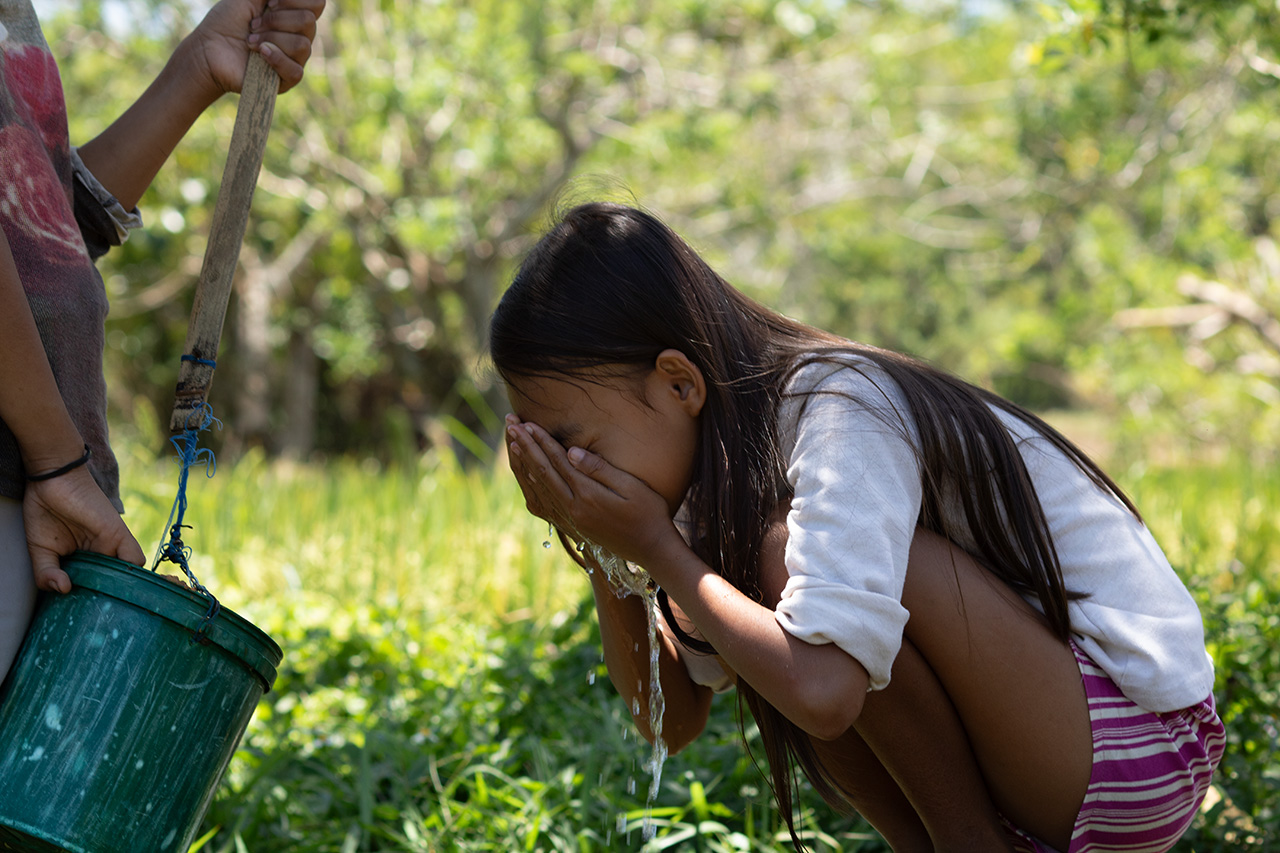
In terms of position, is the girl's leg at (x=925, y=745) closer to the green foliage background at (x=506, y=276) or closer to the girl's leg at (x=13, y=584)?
the green foliage background at (x=506, y=276)

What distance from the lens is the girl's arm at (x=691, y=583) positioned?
136 centimetres

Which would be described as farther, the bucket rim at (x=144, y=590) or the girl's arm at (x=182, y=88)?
the girl's arm at (x=182, y=88)

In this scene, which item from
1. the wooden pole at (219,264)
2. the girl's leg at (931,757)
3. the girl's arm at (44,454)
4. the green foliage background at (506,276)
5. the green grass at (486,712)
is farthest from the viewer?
the green foliage background at (506,276)

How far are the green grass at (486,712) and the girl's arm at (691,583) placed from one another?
0.47 metres

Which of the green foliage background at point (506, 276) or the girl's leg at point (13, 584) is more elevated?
the green foliage background at point (506, 276)

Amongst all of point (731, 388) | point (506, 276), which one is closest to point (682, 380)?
point (731, 388)

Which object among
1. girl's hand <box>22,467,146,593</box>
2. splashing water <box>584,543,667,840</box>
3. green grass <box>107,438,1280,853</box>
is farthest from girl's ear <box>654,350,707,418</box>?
girl's hand <box>22,467,146,593</box>

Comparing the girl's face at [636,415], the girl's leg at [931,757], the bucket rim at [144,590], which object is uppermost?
the girl's face at [636,415]

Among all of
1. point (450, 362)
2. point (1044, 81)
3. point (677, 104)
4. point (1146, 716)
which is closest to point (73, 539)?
point (1146, 716)

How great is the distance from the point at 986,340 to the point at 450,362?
1180cm

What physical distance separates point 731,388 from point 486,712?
1.28 metres

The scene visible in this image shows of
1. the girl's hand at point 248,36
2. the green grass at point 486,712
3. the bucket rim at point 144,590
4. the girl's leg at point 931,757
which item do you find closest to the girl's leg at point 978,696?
the girl's leg at point 931,757

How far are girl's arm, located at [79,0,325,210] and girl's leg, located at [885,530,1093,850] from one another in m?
1.26

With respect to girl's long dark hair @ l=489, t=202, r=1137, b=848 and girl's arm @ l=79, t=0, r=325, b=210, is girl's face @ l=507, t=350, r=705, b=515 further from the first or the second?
girl's arm @ l=79, t=0, r=325, b=210
